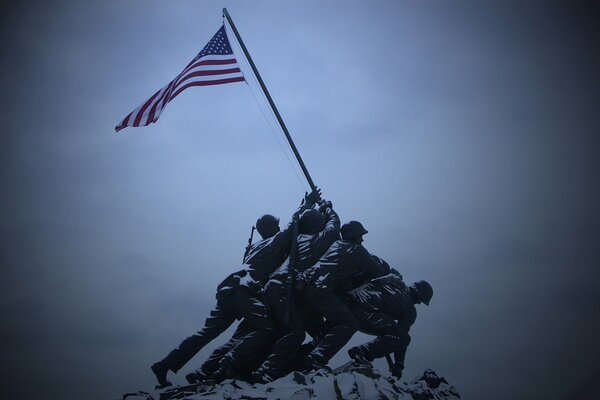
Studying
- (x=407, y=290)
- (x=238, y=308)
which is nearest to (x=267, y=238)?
(x=238, y=308)

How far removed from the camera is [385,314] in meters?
9.79

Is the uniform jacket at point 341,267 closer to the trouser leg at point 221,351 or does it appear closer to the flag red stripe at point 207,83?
the trouser leg at point 221,351

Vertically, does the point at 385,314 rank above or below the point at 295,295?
below

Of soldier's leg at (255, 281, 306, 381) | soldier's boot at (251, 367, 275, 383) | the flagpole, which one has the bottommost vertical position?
soldier's boot at (251, 367, 275, 383)

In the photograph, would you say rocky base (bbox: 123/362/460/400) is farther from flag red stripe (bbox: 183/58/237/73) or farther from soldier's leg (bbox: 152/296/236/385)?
flag red stripe (bbox: 183/58/237/73)

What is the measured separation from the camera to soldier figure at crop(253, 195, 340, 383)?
8.76 meters

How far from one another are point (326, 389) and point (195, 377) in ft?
9.98

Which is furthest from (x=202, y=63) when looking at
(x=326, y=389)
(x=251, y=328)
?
(x=326, y=389)

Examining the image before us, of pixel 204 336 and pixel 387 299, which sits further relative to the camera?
pixel 387 299

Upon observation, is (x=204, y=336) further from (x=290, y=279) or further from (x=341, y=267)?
(x=341, y=267)

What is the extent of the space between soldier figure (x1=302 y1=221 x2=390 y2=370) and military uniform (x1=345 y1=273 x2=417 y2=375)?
283 mm

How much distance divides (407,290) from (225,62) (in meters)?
6.28

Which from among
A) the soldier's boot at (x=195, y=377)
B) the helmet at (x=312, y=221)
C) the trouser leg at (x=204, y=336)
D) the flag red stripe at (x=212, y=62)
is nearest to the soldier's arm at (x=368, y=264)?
the helmet at (x=312, y=221)

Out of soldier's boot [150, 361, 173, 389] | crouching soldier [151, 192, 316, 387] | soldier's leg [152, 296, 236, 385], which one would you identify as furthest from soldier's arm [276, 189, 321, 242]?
soldier's boot [150, 361, 173, 389]
